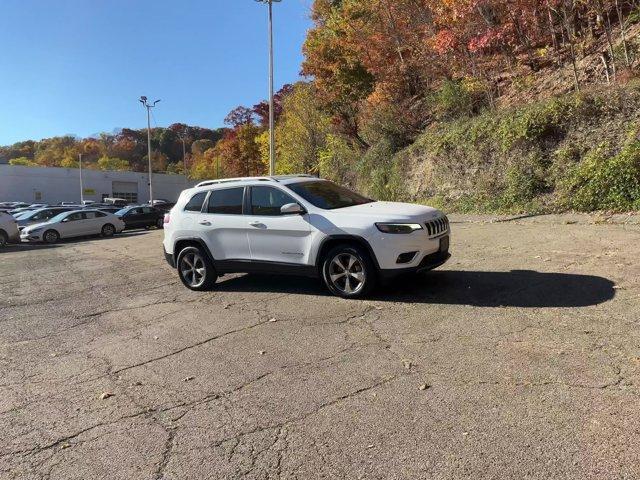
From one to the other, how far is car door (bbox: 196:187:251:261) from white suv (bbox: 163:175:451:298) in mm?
15

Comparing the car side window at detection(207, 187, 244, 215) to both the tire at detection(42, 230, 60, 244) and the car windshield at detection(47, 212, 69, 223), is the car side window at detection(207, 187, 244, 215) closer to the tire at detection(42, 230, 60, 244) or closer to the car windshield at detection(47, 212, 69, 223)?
the tire at detection(42, 230, 60, 244)

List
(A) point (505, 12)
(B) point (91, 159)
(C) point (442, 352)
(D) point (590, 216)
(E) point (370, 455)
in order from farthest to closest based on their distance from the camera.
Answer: (B) point (91, 159) → (A) point (505, 12) → (D) point (590, 216) → (C) point (442, 352) → (E) point (370, 455)

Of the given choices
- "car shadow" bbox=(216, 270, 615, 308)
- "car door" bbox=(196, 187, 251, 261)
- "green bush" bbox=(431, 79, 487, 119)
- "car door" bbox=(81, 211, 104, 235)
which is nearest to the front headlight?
"car shadow" bbox=(216, 270, 615, 308)

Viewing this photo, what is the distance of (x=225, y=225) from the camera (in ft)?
25.9

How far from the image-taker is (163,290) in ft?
29.0

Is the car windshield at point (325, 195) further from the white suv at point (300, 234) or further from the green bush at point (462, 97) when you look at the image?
the green bush at point (462, 97)

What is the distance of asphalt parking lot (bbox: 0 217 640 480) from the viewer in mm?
3203

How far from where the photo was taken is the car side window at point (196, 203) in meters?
8.38

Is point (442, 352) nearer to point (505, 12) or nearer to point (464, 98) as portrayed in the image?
point (505, 12)

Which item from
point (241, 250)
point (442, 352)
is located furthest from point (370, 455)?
point (241, 250)

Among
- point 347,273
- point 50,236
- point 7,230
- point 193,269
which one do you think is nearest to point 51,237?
point 50,236

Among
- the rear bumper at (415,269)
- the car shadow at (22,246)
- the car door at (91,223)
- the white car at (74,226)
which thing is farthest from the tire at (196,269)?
the car door at (91,223)

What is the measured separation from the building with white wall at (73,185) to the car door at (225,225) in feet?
236

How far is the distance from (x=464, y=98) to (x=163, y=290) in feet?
47.1
